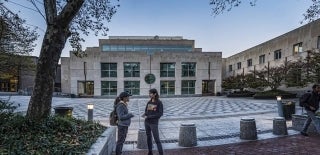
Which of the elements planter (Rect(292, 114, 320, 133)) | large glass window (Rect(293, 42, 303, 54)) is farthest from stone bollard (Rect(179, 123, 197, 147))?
large glass window (Rect(293, 42, 303, 54))

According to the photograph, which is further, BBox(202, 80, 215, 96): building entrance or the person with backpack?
BBox(202, 80, 215, 96): building entrance

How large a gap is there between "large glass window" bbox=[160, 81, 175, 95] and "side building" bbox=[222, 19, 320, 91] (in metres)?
12.7

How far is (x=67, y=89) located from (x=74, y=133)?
1783 inches

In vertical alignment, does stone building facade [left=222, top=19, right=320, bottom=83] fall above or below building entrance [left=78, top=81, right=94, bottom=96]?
above

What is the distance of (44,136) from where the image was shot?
5898 mm

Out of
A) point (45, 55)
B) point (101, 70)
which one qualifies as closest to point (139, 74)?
point (101, 70)

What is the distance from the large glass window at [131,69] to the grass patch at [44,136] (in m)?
39.5

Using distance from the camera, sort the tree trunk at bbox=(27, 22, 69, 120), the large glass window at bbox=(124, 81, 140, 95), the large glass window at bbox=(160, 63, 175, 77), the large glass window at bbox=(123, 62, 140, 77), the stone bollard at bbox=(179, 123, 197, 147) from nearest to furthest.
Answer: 1. the tree trunk at bbox=(27, 22, 69, 120)
2. the stone bollard at bbox=(179, 123, 197, 147)
3. the large glass window at bbox=(124, 81, 140, 95)
4. the large glass window at bbox=(123, 62, 140, 77)
5. the large glass window at bbox=(160, 63, 175, 77)

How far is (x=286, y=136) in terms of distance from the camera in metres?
10.1

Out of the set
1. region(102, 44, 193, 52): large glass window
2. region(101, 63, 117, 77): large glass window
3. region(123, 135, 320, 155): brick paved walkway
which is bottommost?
region(123, 135, 320, 155): brick paved walkway

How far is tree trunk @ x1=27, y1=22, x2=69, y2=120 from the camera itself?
6.94 m

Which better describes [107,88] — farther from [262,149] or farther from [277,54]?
[262,149]

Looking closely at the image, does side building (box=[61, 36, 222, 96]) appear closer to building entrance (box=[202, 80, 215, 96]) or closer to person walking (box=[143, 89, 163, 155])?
building entrance (box=[202, 80, 215, 96])

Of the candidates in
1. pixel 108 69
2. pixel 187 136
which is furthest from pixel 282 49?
pixel 187 136
